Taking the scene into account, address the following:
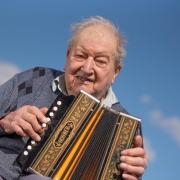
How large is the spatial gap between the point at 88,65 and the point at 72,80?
147 mm

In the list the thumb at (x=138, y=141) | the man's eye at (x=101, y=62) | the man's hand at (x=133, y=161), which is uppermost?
the man's eye at (x=101, y=62)

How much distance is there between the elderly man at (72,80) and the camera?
2877 millimetres

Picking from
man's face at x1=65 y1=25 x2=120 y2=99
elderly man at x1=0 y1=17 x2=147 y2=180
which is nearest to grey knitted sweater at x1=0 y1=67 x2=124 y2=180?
elderly man at x1=0 y1=17 x2=147 y2=180

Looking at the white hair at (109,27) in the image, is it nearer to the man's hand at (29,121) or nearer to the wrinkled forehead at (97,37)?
the wrinkled forehead at (97,37)

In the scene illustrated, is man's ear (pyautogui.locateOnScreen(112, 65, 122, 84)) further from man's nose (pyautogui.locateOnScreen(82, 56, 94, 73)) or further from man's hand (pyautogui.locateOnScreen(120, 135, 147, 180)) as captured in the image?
man's hand (pyautogui.locateOnScreen(120, 135, 147, 180))

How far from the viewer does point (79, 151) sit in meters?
2.60

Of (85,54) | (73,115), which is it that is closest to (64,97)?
(73,115)

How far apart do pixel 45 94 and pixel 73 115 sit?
0.58 m

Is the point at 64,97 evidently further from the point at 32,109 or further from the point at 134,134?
the point at 134,134

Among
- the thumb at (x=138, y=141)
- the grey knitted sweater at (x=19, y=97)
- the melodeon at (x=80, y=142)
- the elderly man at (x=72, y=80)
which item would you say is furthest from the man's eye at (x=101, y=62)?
the thumb at (x=138, y=141)

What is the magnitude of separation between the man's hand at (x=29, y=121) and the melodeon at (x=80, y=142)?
0.10 feet

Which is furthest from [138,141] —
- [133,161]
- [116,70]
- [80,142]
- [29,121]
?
[116,70]

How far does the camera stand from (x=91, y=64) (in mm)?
3156

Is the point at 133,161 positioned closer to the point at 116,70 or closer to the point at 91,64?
the point at 91,64
